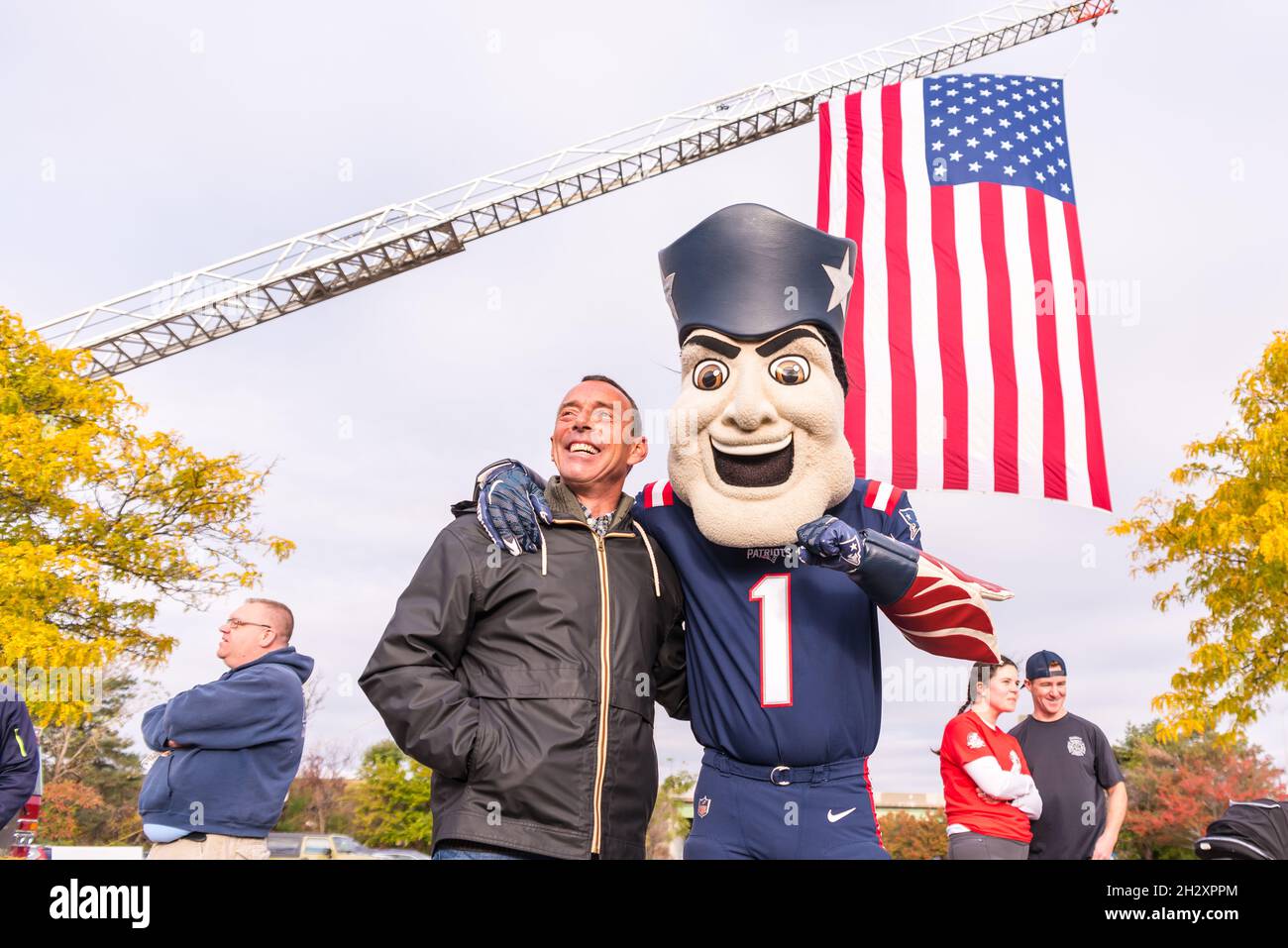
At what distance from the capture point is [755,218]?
3.90 m

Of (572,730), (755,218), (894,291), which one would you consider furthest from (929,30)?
(572,730)

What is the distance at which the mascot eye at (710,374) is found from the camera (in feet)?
12.4

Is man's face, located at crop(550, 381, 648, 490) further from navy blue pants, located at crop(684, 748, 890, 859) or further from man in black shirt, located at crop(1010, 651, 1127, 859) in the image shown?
man in black shirt, located at crop(1010, 651, 1127, 859)

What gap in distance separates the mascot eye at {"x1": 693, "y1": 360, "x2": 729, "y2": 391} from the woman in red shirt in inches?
90.0

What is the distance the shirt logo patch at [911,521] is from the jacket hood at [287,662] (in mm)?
2933

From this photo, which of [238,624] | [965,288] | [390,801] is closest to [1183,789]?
[965,288]

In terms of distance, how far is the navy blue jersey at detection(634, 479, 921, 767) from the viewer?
11.1 feet

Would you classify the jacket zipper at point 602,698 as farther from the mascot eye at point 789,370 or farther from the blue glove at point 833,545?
the mascot eye at point 789,370

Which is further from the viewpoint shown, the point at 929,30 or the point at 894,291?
the point at 929,30

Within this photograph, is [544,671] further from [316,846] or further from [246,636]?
[316,846]

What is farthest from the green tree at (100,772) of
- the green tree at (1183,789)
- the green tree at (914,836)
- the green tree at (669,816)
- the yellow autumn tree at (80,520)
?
the green tree at (1183,789)
